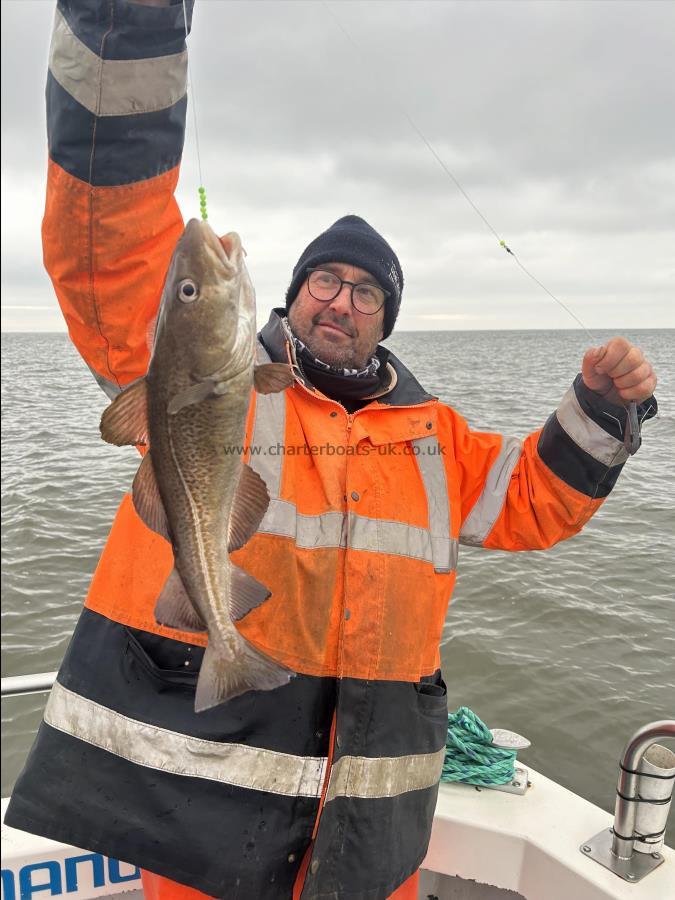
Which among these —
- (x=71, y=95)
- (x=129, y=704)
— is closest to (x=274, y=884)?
(x=129, y=704)

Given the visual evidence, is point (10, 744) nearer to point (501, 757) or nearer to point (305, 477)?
point (501, 757)

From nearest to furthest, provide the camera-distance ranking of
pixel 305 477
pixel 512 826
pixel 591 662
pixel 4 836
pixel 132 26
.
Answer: pixel 132 26 < pixel 305 477 < pixel 4 836 < pixel 512 826 < pixel 591 662

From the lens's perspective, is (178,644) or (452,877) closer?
(178,644)

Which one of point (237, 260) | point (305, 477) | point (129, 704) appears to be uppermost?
point (237, 260)

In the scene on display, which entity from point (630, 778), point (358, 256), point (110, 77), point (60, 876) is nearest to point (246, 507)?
point (110, 77)

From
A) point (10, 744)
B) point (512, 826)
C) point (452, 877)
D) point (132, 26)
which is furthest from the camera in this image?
point (10, 744)

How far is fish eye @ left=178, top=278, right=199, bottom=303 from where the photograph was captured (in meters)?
1.75

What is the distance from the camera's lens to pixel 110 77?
7.14 feet

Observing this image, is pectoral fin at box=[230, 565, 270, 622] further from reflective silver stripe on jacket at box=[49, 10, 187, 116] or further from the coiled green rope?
the coiled green rope

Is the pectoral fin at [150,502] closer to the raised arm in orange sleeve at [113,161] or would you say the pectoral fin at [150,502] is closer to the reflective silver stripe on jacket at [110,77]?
the raised arm in orange sleeve at [113,161]

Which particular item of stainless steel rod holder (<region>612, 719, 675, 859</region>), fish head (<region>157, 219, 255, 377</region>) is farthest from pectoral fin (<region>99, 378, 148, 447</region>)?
stainless steel rod holder (<region>612, 719, 675, 859</region>)

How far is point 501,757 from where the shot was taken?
370 centimetres

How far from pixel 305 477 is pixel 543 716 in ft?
16.9

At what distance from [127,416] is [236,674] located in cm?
76
